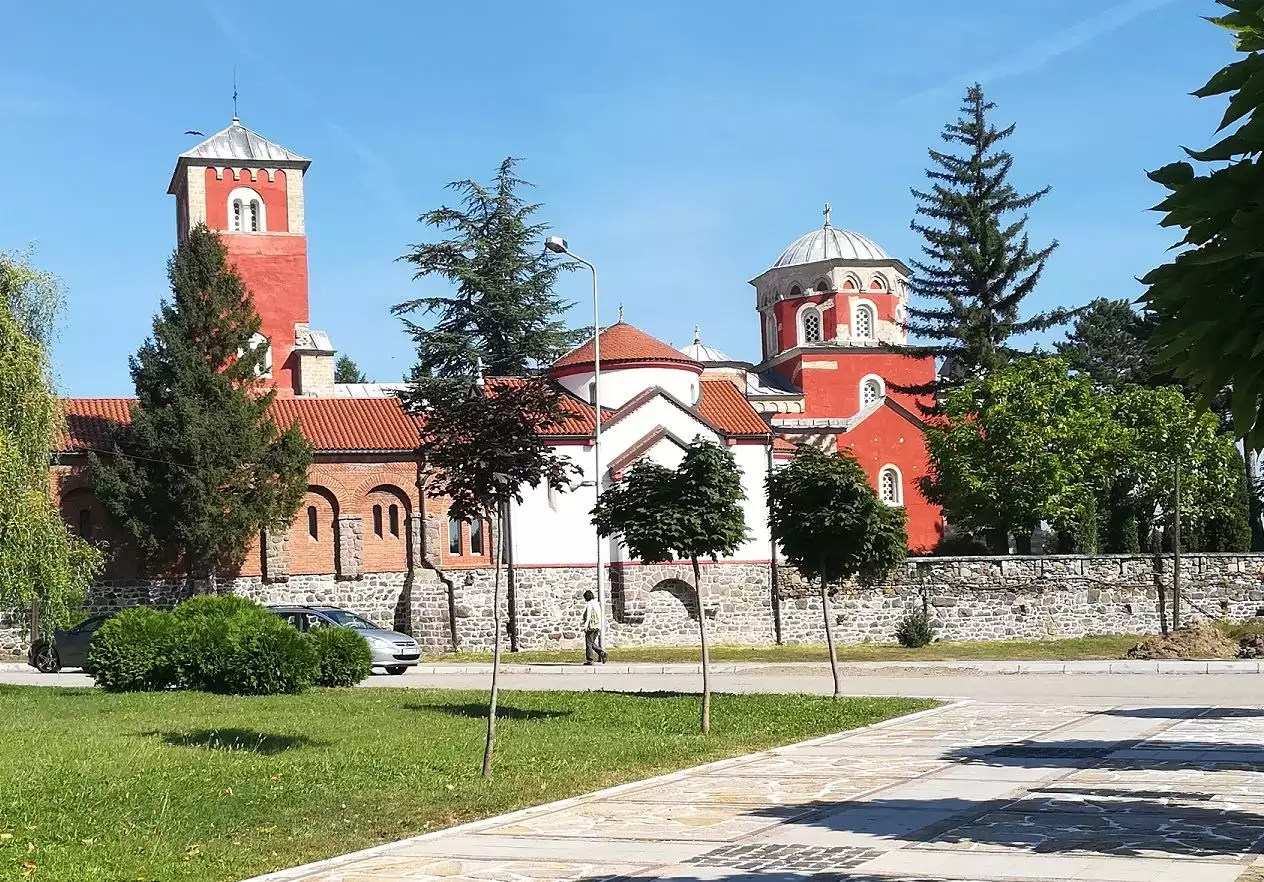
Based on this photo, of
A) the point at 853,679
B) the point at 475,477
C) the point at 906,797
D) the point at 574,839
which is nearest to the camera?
the point at 574,839

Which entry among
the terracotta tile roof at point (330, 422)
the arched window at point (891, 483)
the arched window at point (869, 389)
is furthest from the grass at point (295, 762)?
Result: the arched window at point (869, 389)

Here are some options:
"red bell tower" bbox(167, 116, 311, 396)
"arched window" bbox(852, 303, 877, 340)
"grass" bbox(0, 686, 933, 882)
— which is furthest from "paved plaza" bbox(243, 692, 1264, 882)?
"arched window" bbox(852, 303, 877, 340)

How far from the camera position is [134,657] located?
2056cm

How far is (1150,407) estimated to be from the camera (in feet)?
149

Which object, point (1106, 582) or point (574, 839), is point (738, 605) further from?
point (574, 839)

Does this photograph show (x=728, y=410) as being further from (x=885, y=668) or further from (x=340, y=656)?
(x=340, y=656)

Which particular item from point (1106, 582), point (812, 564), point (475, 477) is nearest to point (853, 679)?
point (812, 564)

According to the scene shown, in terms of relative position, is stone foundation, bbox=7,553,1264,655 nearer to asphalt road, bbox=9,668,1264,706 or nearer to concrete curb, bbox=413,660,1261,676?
concrete curb, bbox=413,660,1261,676

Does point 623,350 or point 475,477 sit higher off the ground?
point 623,350

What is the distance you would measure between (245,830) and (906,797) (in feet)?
15.4

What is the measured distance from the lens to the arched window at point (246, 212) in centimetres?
5650

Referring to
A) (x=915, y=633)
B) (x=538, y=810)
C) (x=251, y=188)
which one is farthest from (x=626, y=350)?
(x=538, y=810)

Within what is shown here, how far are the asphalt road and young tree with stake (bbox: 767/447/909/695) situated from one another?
2536 millimetres

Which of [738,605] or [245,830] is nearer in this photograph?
[245,830]
